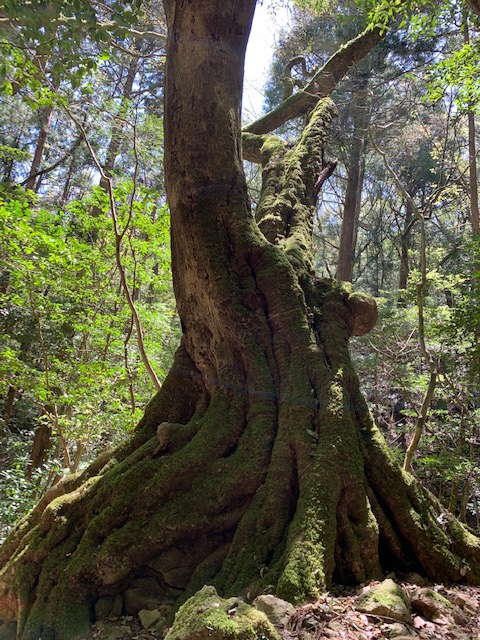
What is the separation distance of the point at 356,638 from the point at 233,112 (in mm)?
3954

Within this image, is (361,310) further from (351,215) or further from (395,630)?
(351,215)

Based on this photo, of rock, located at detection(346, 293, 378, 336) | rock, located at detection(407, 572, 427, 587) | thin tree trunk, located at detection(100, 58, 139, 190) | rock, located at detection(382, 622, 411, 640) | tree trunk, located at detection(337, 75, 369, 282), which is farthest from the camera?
tree trunk, located at detection(337, 75, 369, 282)

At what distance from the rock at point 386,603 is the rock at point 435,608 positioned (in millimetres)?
79

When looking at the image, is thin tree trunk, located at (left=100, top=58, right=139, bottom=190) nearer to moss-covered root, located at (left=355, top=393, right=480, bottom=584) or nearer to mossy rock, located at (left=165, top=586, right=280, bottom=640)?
moss-covered root, located at (left=355, top=393, right=480, bottom=584)

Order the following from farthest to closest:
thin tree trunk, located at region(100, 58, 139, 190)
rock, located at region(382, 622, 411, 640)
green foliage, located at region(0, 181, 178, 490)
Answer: thin tree trunk, located at region(100, 58, 139, 190)
green foliage, located at region(0, 181, 178, 490)
rock, located at region(382, 622, 411, 640)

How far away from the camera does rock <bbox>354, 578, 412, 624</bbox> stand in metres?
2.10

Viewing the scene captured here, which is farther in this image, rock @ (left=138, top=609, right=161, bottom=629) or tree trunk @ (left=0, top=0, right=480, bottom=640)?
tree trunk @ (left=0, top=0, right=480, bottom=640)

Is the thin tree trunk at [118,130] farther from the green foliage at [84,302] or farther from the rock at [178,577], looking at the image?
the rock at [178,577]

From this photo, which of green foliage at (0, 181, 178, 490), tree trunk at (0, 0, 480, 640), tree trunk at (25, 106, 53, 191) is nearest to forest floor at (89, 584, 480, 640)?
tree trunk at (0, 0, 480, 640)

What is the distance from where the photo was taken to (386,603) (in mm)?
2150

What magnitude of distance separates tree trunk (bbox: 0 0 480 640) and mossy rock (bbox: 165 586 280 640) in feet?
1.91

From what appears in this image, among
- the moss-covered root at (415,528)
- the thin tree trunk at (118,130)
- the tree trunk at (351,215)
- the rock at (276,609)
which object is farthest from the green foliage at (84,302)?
the tree trunk at (351,215)

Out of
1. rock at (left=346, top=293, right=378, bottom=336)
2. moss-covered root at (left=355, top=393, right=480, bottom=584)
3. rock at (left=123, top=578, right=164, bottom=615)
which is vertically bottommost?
rock at (left=123, top=578, right=164, bottom=615)

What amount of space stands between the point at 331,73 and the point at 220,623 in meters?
7.02
